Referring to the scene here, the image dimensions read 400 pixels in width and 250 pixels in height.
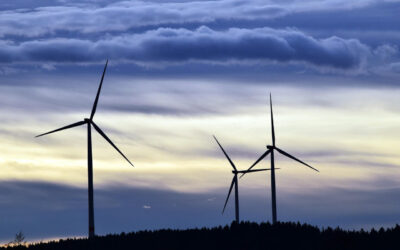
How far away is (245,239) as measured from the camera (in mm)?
139500

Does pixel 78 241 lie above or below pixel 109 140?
below

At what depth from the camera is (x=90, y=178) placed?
116375mm

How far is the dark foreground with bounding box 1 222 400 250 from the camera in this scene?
120 metres

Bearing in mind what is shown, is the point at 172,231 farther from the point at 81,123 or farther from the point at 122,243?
the point at 81,123

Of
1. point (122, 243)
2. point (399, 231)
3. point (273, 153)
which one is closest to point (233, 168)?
point (273, 153)

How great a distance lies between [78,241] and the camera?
144 m

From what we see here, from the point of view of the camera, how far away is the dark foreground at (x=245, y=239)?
4727 inches

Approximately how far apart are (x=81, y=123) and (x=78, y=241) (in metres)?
27.6

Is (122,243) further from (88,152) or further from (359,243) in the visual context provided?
(359,243)

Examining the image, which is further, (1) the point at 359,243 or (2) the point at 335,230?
(2) the point at 335,230

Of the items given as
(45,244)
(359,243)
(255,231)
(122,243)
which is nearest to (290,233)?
(255,231)

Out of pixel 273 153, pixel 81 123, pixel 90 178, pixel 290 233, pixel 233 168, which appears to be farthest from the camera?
pixel 233 168

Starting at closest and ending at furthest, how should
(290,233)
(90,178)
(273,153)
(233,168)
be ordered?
(90,178)
(290,233)
(273,153)
(233,168)

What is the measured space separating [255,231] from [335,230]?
1750cm
